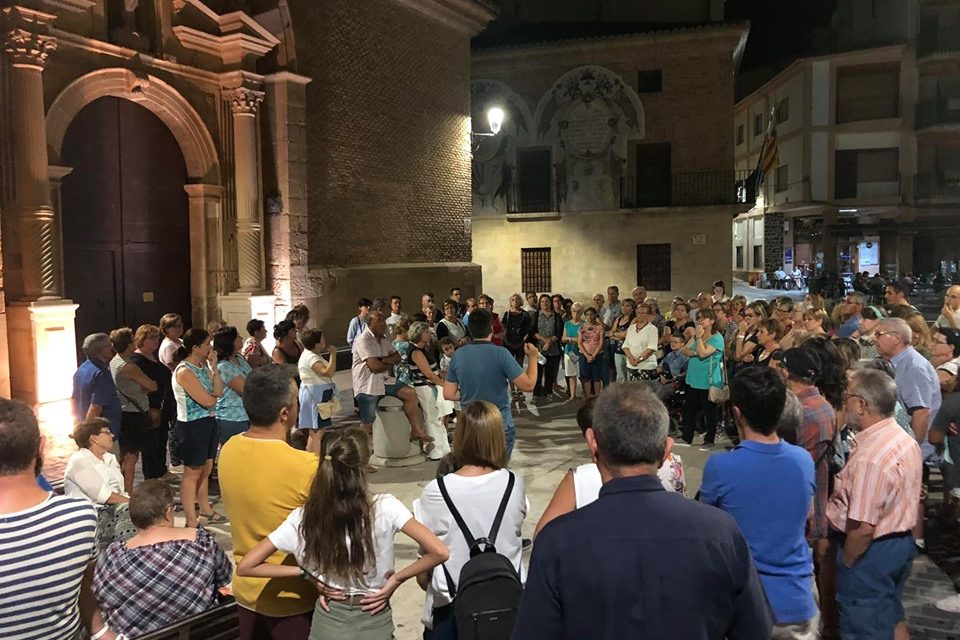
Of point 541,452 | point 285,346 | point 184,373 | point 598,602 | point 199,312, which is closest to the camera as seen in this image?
point 598,602

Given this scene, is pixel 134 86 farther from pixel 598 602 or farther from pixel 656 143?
pixel 656 143

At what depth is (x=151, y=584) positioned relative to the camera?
3.01m

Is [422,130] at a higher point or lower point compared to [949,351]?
higher

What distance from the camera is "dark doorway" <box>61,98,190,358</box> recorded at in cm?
1146

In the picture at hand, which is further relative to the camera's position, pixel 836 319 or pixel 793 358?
pixel 836 319

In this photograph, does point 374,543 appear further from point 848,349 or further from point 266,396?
point 848,349

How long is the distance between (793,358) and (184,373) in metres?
4.60

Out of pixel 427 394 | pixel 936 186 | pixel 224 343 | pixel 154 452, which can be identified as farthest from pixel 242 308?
pixel 936 186

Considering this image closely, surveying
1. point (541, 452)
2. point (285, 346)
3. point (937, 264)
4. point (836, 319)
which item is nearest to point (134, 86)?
point (285, 346)

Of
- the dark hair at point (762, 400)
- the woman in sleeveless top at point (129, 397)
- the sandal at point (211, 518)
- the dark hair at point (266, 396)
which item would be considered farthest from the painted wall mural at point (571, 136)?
the dark hair at point (266, 396)

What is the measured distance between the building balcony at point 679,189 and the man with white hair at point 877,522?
77.1 feet

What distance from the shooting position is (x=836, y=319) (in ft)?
30.0

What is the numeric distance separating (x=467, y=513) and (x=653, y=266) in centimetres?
2444

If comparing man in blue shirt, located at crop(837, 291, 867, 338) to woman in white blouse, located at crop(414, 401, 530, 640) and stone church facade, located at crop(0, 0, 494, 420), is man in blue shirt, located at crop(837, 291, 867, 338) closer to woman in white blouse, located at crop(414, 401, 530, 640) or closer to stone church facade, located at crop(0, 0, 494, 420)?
woman in white blouse, located at crop(414, 401, 530, 640)
